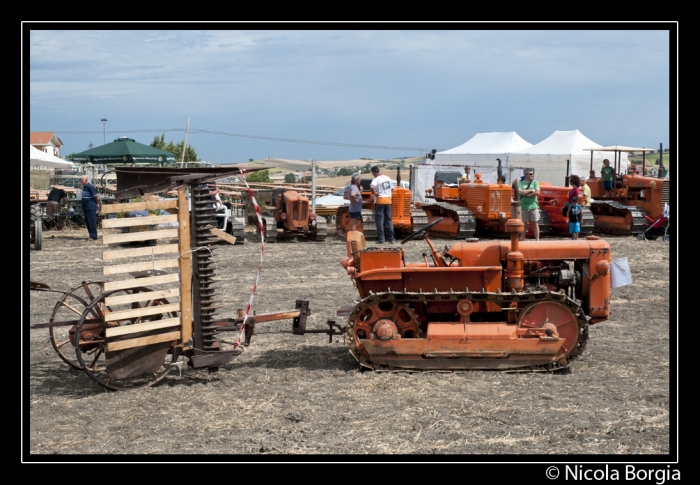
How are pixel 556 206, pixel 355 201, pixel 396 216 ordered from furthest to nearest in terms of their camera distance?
pixel 556 206 < pixel 396 216 < pixel 355 201

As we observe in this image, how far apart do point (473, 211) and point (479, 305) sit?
1321 cm

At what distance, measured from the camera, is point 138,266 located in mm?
7039

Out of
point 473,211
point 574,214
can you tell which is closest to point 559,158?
point 473,211

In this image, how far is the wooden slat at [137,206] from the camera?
6.93m

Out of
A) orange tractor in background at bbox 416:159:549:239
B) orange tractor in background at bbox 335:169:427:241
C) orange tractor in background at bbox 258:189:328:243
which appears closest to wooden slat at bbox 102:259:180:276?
orange tractor in background at bbox 258:189:328:243

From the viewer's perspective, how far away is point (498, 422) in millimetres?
6363

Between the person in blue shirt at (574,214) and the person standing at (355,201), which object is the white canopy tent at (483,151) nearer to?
the person in blue shirt at (574,214)

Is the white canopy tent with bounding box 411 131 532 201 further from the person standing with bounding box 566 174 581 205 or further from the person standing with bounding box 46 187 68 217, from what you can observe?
the person standing with bounding box 46 187 68 217

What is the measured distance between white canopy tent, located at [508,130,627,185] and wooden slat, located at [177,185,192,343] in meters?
26.6

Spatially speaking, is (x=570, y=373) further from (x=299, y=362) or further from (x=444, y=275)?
(x=299, y=362)

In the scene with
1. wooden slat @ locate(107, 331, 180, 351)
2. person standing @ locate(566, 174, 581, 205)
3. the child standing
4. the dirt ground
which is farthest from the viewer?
person standing @ locate(566, 174, 581, 205)

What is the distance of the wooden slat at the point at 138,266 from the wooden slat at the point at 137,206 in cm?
48

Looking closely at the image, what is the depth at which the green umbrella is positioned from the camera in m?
25.5

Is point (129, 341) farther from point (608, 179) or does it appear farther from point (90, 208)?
point (608, 179)
